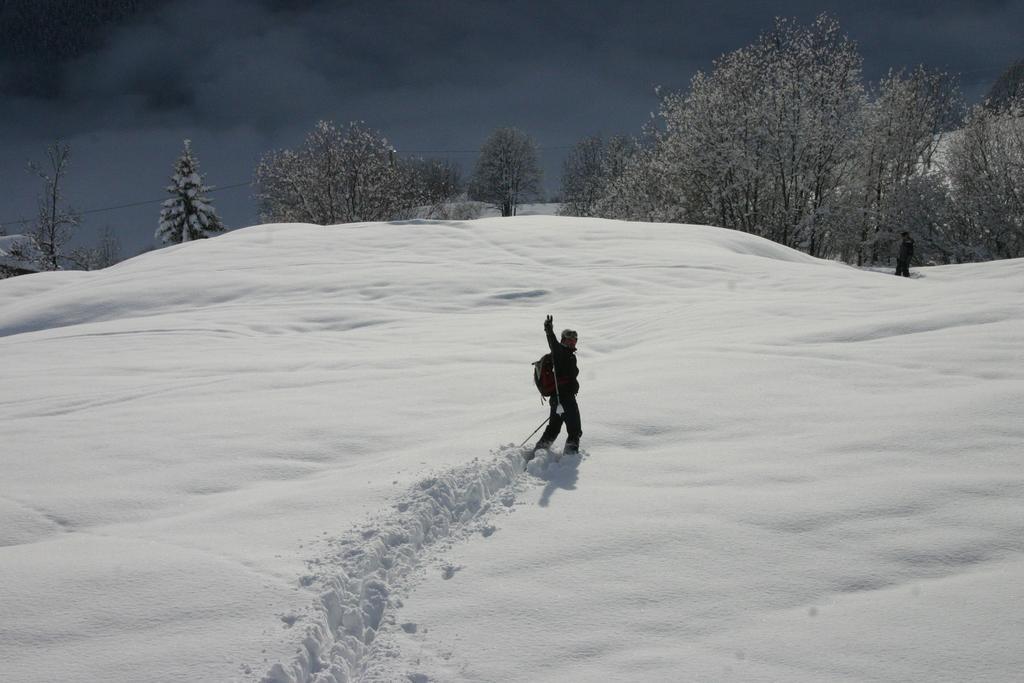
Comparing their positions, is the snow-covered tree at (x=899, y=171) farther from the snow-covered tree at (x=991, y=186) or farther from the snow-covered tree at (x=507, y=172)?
the snow-covered tree at (x=507, y=172)

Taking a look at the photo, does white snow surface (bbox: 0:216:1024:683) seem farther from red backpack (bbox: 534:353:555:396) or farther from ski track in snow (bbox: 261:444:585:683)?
red backpack (bbox: 534:353:555:396)

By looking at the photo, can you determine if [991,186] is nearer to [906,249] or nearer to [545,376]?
[906,249]

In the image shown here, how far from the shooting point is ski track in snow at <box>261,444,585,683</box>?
335 centimetres

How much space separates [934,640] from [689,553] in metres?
1.39

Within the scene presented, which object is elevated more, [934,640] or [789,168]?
[789,168]

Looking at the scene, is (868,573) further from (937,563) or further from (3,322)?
(3,322)

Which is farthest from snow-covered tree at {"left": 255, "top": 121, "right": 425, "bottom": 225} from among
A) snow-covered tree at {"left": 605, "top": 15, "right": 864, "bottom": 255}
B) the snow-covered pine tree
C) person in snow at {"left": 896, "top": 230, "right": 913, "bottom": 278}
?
person in snow at {"left": 896, "top": 230, "right": 913, "bottom": 278}

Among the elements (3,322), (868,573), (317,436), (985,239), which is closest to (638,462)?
(868,573)

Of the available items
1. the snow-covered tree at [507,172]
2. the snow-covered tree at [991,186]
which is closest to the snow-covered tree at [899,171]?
the snow-covered tree at [991,186]

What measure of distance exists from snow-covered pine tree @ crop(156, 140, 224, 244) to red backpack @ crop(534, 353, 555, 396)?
46450mm

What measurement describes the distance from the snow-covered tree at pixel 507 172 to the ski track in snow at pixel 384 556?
69227 millimetres

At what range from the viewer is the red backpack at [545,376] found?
600 cm

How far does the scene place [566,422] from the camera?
5961 mm

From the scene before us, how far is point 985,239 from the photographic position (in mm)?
31938
